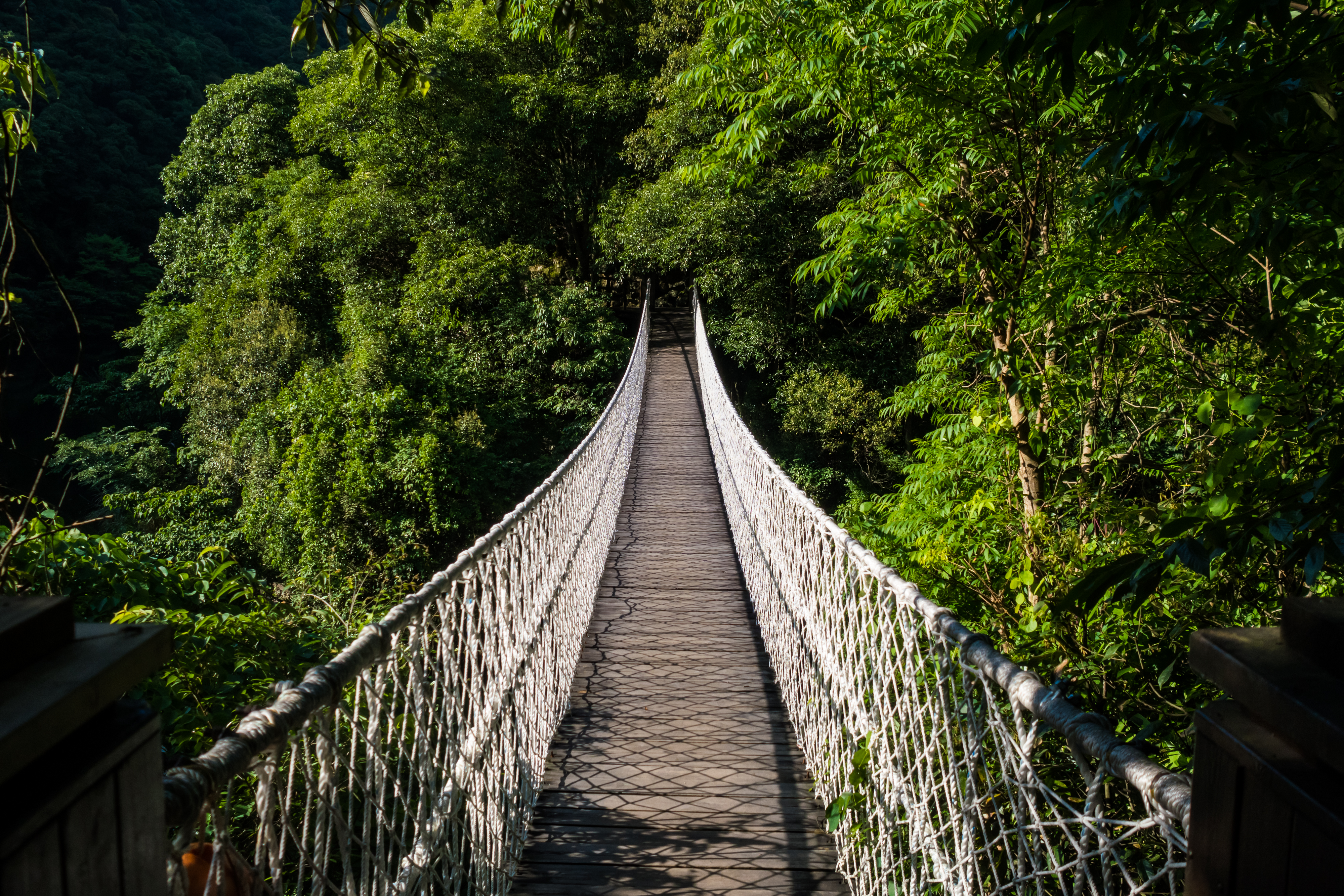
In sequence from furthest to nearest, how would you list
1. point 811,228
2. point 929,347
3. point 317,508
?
point 811,228, point 317,508, point 929,347

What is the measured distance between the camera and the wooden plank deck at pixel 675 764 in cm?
179

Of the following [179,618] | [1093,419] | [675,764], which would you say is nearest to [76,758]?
[675,764]

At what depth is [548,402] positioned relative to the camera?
39.1 feet

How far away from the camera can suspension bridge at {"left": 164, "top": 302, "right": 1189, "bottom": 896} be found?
0.90 m

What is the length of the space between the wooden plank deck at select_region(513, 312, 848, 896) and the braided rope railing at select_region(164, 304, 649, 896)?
11 cm

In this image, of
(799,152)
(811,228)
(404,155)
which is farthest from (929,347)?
(404,155)

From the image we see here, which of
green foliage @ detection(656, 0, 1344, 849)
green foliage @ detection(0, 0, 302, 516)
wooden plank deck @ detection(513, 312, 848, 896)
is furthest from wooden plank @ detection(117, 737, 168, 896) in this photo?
green foliage @ detection(0, 0, 302, 516)

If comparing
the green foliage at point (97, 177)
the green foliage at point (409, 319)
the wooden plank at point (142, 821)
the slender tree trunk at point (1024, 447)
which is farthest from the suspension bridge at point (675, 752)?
the green foliage at point (97, 177)

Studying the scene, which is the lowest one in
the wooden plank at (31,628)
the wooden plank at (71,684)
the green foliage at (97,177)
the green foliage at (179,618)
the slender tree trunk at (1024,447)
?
the green foliage at (179,618)

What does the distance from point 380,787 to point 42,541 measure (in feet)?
7.97

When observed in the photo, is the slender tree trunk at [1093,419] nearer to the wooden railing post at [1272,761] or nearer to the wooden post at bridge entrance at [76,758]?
the wooden railing post at [1272,761]

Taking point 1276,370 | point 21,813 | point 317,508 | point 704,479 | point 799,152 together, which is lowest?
point 317,508

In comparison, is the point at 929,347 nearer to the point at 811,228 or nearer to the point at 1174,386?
the point at 1174,386

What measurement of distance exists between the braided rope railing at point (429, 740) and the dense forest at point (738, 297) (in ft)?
2.04
